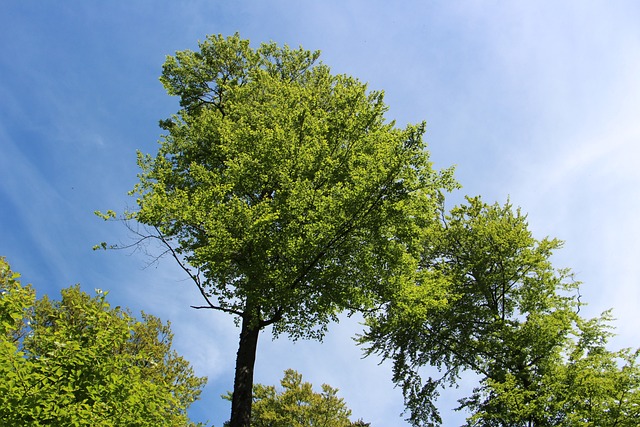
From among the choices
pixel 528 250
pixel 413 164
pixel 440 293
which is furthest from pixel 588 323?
pixel 413 164

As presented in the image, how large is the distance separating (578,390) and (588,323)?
5.08 meters

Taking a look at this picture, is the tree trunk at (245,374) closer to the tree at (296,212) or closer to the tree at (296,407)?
Answer: the tree at (296,212)

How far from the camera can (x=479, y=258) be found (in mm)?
21766

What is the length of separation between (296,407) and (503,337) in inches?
907

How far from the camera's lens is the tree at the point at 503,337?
650 inches

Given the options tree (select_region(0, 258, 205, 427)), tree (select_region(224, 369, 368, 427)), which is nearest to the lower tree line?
tree (select_region(0, 258, 205, 427))

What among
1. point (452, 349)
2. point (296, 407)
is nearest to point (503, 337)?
point (452, 349)

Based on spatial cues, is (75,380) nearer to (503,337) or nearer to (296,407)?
(503,337)

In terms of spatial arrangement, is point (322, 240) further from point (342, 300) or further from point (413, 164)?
point (413, 164)

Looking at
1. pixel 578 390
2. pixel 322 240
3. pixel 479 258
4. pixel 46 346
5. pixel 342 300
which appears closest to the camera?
pixel 46 346

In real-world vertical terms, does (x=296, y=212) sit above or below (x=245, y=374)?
above

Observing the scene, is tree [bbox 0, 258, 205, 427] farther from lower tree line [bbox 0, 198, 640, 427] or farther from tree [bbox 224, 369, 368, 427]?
tree [bbox 224, 369, 368, 427]

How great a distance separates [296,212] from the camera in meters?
12.2

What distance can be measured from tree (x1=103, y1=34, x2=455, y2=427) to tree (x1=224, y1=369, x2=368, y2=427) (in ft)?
88.2
